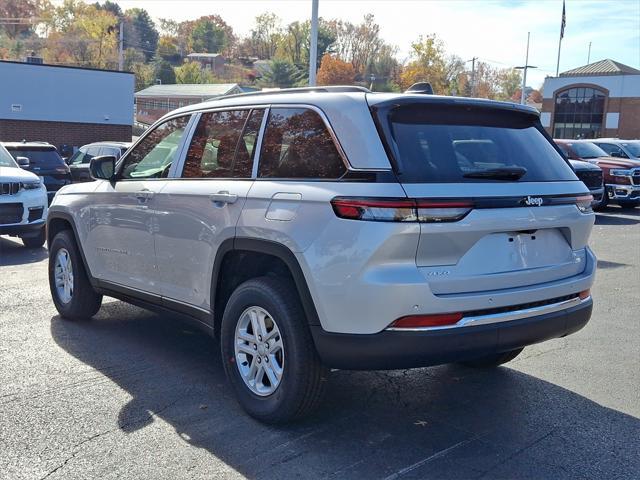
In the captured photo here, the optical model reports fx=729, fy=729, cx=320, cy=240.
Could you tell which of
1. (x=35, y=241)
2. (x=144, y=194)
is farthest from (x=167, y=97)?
(x=144, y=194)

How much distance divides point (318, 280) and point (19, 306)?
4.66m

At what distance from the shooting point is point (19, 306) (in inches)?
294

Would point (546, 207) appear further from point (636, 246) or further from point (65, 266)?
point (636, 246)

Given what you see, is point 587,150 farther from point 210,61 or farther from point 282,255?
point 210,61

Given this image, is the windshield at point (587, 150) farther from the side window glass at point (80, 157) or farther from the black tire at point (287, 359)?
the black tire at point (287, 359)

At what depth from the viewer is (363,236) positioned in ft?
12.5

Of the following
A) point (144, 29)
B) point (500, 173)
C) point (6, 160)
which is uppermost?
point (144, 29)

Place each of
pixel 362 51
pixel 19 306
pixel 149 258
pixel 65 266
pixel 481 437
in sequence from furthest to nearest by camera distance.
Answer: pixel 362 51
pixel 19 306
pixel 65 266
pixel 149 258
pixel 481 437

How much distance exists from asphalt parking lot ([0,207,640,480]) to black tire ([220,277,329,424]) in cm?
13

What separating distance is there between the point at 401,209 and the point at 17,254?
28.9ft

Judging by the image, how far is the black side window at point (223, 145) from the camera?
487cm

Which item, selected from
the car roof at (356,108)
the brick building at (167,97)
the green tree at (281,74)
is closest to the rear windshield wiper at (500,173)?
the car roof at (356,108)

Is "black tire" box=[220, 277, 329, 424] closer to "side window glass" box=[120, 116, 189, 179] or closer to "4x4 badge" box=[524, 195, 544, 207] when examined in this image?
"4x4 badge" box=[524, 195, 544, 207]

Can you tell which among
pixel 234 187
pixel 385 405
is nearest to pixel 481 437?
pixel 385 405
